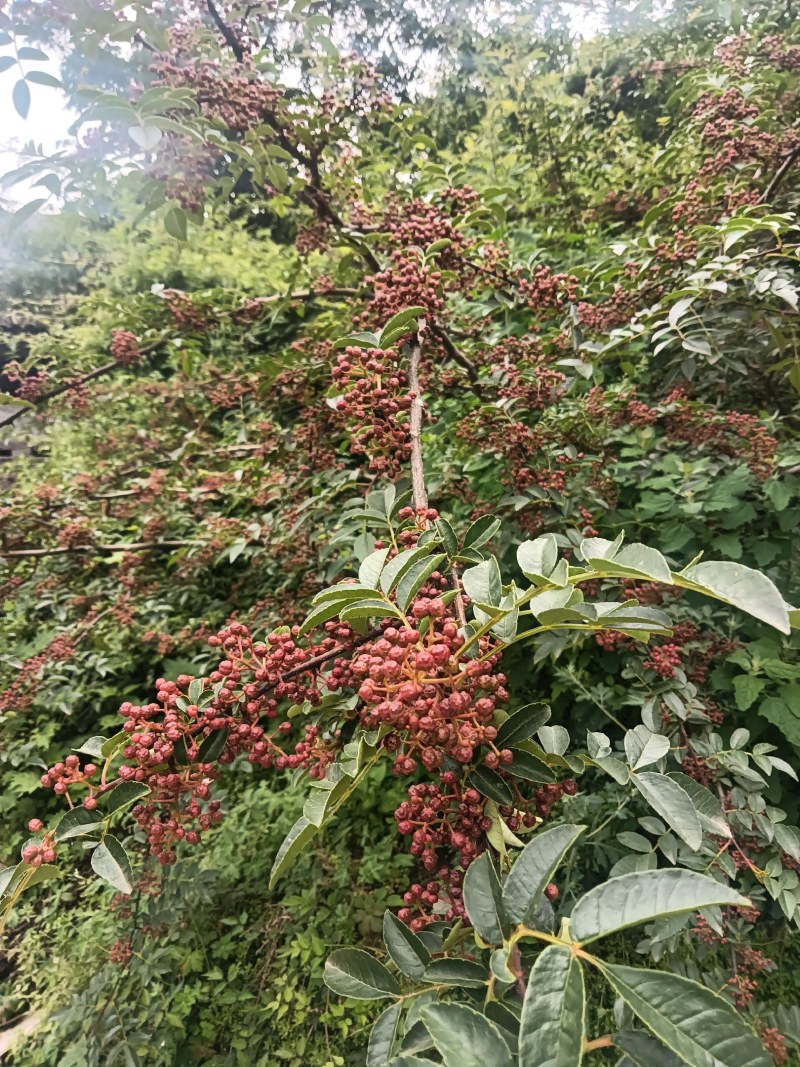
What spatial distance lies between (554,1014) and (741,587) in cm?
36

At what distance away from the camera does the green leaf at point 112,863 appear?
0.63 m

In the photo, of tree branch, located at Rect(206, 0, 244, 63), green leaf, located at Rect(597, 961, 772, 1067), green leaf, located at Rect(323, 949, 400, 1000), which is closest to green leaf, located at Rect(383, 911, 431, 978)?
green leaf, located at Rect(323, 949, 400, 1000)

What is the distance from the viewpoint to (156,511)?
271 centimetres

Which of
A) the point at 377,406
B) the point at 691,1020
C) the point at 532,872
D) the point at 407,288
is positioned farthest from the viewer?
the point at 407,288

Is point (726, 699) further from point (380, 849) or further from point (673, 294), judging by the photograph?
point (380, 849)

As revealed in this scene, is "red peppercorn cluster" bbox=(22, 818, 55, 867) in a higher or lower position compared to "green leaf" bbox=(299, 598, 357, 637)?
lower

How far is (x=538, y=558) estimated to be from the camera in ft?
1.97

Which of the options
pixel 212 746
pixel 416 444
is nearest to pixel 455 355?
pixel 416 444

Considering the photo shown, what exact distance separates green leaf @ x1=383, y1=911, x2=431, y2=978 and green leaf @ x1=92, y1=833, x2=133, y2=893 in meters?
0.29

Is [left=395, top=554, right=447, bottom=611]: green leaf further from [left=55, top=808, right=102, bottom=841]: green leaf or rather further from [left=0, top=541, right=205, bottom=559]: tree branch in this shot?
[left=0, top=541, right=205, bottom=559]: tree branch

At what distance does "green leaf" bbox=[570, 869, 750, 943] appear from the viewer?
41 centimetres

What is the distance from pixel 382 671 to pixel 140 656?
2973 millimetres

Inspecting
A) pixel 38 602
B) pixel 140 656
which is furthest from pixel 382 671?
pixel 140 656

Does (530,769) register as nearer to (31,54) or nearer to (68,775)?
(68,775)
